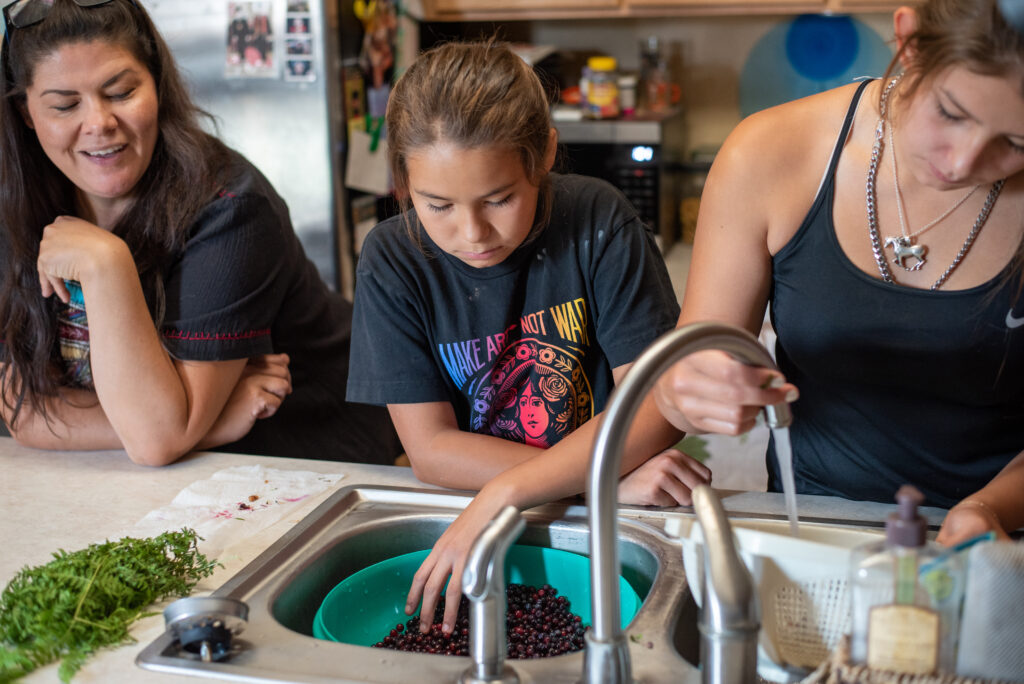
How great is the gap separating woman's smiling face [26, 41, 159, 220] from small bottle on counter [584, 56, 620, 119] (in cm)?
191

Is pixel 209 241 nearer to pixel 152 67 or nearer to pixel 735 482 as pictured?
pixel 152 67

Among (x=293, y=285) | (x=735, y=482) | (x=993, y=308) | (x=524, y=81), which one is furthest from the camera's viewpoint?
(x=735, y=482)

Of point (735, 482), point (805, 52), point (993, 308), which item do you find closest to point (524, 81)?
point (993, 308)

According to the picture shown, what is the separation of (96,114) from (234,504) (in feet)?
2.00

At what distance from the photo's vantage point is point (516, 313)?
125 centimetres

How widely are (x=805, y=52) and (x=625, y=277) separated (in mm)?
2445

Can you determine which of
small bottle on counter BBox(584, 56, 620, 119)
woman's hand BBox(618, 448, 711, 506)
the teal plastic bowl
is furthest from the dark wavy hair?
small bottle on counter BBox(584, 56, 620, 119)

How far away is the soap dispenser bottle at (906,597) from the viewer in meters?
0.63

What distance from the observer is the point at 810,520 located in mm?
1098

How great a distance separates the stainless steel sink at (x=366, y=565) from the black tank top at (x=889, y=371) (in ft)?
0.86

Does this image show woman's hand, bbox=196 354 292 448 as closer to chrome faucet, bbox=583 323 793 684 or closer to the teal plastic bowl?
the teal plastic bowl

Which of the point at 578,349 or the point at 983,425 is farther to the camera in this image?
the point at 578,349

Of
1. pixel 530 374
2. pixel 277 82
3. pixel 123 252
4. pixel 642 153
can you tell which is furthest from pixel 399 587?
pixel 642 153

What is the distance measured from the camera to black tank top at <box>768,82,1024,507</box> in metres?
1.05
